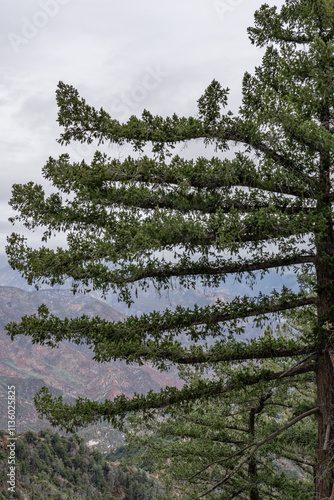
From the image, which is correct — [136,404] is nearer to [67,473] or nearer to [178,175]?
[178,175]

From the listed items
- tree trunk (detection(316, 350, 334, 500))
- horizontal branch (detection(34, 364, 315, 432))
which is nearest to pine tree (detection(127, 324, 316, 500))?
tree trunk (detection(316, 350, 334, 500))

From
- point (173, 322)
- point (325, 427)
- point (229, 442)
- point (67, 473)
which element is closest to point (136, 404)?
point (173, 322)

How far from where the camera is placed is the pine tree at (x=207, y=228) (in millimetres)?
6559

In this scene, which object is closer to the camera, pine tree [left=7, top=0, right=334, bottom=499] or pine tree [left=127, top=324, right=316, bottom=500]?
pine tree [left=7, top=0, right=334, bottom=499]

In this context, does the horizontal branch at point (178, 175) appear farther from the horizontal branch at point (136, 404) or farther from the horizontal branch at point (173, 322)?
the horizontal branch at point (136, 404)

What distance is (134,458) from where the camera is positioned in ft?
40.1

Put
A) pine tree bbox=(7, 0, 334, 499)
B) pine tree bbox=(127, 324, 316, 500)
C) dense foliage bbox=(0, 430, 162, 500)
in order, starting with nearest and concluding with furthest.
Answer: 1. pine tree bbox=(7, 0, 334, 499)
2. pine tree bbox=(127, 324, 316, 500)
3. dense foliage bbox=(0, 430, 162, 500)

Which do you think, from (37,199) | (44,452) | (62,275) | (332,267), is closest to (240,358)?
(332,267)

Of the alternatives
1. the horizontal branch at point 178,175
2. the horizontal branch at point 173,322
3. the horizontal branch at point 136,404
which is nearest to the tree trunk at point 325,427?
the horizontal branch at point 136,404

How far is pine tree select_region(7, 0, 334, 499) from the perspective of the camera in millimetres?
6559

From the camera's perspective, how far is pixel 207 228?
648 cm

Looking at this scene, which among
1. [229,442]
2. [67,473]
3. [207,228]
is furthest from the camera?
[67,473]

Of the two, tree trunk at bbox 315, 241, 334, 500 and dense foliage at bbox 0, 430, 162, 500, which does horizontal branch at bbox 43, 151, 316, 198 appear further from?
dense foliage at bbox 0, 430, 162, 500

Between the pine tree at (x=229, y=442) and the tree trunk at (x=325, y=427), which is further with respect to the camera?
the pine tree at (x=229, y=442)
